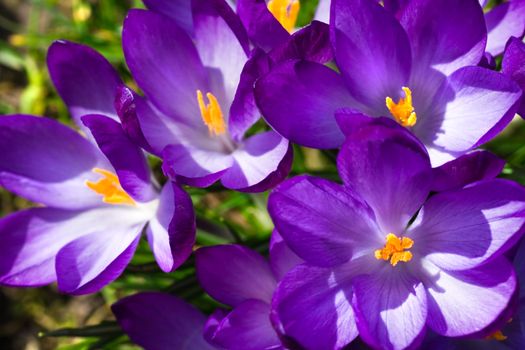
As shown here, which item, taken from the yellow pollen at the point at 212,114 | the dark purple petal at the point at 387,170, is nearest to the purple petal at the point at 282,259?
the dark purple petal at the point at 387,170

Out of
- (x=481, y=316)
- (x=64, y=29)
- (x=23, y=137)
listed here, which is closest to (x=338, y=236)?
(x=481, y=316)

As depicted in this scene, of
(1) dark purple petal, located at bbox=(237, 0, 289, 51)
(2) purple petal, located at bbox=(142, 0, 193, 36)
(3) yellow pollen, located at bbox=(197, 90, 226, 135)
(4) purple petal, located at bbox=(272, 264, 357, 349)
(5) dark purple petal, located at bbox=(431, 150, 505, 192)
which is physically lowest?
(4) purple petal, located at bbox=(272, 264, 357, 349)

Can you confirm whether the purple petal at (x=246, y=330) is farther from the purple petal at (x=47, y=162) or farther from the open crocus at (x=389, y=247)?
the purple petal at (x=47, y=162)

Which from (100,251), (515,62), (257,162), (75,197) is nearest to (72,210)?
(75,197)

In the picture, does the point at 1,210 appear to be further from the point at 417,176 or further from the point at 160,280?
the point at 417,176

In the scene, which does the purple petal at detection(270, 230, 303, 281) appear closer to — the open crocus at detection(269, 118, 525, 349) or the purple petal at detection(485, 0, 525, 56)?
the open crocus at detection(269, 118, 525, 349)

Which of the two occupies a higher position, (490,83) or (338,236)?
(490,83)

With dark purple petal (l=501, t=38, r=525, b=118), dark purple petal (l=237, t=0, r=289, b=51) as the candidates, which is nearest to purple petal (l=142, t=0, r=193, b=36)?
dark purple petal (l=237, t=0, r=289, b=51)
